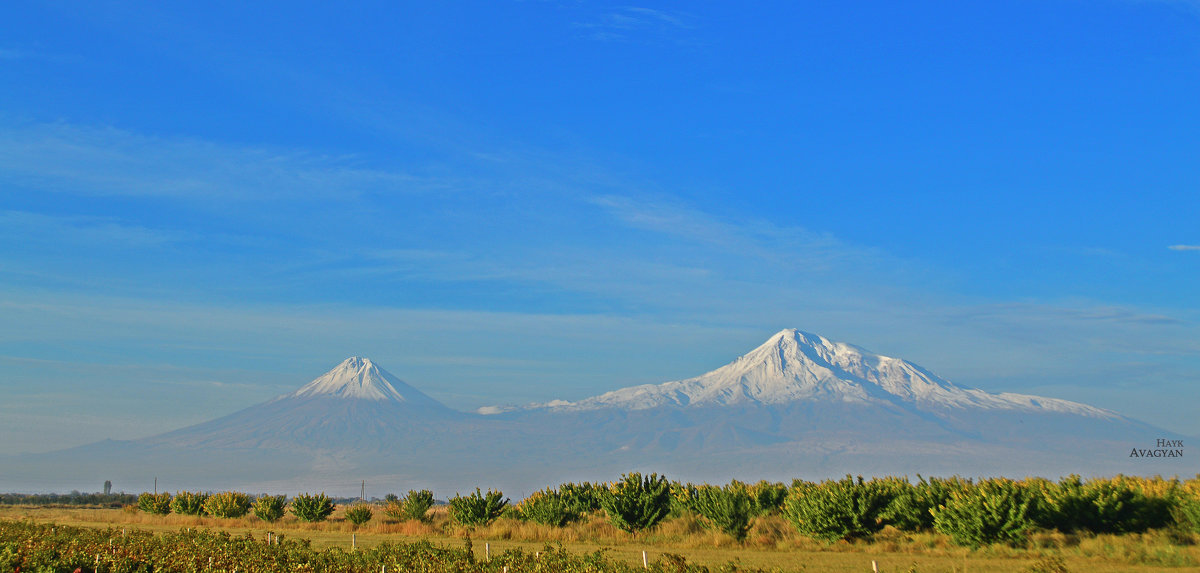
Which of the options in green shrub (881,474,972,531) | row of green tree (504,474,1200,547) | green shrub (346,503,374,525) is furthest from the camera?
green shrub (346,503,374,525)

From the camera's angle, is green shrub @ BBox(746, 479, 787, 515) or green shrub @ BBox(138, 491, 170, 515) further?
green shrub @ BBox(138, 491, 170, 515)

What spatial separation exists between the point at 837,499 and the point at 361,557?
62.5 feet

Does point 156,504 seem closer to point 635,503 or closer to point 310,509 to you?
point 310,509

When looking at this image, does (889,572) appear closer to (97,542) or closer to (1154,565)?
(1154,565)

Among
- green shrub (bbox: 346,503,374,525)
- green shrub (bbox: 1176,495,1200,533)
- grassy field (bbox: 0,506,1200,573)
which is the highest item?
green shrub (bbox: 1176,495,1200,533)

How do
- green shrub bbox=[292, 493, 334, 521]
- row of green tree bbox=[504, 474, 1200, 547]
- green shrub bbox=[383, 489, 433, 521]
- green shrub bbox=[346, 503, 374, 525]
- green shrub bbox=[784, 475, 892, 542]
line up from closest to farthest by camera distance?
row of green tree bbox=[504, 474, 1200, 547] < green shrub bbox=[784, 475, 892, 542] < green shrub bbox=[346, 503, 374, 525] < green shrub bbox=[383, 489, 433, 521] < green shrub bbox=[292, 493, 334, 521]

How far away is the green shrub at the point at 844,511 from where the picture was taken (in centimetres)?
4094

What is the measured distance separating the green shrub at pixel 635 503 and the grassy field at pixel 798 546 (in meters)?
0.63

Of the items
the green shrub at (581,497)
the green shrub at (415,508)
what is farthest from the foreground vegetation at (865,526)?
the green shrub at (415,508)

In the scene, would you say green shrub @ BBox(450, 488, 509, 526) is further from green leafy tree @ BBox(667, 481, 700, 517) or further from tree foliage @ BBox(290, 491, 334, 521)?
→ tree foliage @ BBox(290, 491, 334, 521)

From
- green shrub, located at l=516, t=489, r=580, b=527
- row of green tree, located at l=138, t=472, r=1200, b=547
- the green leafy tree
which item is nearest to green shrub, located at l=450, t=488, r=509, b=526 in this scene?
green shrub, located at l=516, t=489, r=580, b=527

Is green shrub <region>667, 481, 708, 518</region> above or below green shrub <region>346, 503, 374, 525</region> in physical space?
above

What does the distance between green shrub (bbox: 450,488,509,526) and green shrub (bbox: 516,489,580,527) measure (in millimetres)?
1403

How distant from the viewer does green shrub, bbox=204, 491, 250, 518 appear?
6881cm
